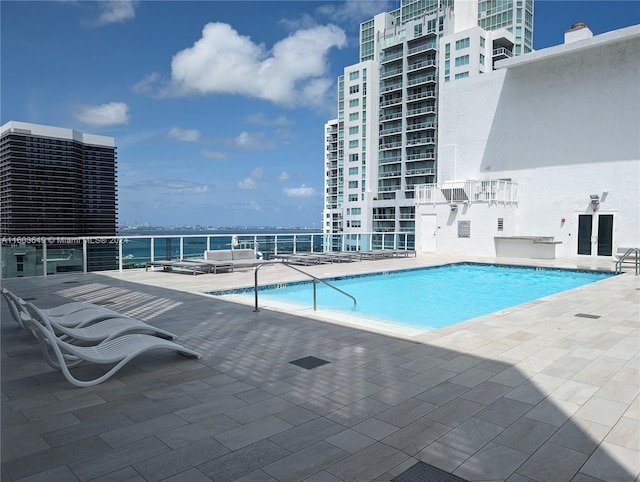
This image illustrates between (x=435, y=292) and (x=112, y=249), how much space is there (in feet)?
27.7

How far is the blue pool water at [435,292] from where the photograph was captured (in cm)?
788

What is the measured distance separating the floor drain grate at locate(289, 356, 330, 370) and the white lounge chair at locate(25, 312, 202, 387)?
1.00 metres


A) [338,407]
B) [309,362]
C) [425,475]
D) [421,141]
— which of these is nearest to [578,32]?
[309,362]

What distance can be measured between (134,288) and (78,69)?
15.1 m

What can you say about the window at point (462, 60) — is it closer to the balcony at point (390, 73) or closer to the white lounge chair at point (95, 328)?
the balcony at point (390, 73)

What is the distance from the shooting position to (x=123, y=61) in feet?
59.5

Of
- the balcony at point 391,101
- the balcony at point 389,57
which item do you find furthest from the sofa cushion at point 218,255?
the balcony at point 389,57

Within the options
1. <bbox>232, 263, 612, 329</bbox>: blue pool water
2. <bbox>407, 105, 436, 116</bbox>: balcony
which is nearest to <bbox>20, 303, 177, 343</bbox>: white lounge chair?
<bbox>232, 263, 612, 329</bbox>: blue pool water

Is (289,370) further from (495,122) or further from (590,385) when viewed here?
(495,122)

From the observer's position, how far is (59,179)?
111 ft

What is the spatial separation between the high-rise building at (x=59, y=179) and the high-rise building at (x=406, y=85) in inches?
1024

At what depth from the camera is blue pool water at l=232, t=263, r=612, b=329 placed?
7.88 meters

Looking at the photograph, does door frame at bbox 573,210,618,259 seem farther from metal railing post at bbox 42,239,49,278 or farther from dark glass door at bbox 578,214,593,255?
metal railing post at bbox 42,239,49,278

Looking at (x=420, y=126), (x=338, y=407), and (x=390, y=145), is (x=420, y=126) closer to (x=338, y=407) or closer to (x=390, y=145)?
(x=390, y=145)
